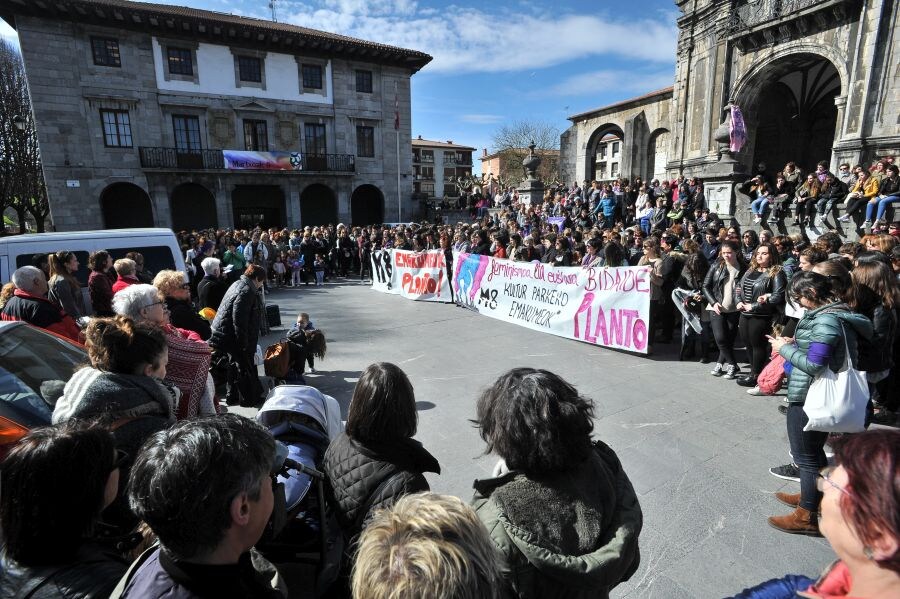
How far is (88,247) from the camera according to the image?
23.6 feet

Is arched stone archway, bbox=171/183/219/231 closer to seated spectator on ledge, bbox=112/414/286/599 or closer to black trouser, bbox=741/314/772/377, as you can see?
black trouser, bbox=741/314/772/377

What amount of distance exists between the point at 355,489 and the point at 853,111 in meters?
17.6

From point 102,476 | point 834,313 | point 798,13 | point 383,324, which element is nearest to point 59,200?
point 383,324

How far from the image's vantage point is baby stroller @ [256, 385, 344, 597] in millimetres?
2130

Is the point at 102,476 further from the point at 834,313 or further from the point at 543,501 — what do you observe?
the point at 834,313

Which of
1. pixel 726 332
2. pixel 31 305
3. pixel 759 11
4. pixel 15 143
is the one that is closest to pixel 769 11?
pixel 759 11

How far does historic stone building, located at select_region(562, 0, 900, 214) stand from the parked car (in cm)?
1316

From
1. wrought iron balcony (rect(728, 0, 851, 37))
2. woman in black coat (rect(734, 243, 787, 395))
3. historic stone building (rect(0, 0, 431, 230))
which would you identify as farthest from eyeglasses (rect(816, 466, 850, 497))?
historic stone building (rect(0, 0, 431, 230))

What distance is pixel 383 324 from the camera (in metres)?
9.05

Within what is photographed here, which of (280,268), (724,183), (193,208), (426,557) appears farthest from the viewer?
(193,208)

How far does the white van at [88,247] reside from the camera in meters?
6.79

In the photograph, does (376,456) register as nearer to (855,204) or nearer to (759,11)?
(855,204)

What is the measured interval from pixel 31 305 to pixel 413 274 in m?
7.92

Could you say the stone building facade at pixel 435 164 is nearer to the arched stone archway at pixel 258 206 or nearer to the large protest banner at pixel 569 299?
the arched stone archway at pixel 258 206
